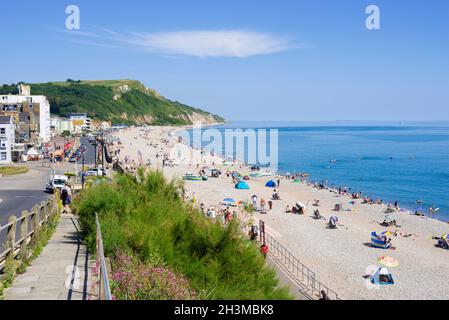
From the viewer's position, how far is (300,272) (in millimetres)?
18406

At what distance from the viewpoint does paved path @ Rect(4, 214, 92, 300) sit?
720 centimetres

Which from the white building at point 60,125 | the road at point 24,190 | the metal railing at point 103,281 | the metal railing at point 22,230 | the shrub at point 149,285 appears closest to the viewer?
the metal railing at point 103,281

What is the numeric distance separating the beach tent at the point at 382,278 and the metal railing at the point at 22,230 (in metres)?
11.2

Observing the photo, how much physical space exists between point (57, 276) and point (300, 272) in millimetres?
11758

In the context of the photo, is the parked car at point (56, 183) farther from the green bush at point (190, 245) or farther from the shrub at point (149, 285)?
the shrub at point (149, 285)

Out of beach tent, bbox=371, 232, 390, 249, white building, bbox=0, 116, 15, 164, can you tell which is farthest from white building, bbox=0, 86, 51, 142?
beach tent, bbox=371, 232, 390, 249

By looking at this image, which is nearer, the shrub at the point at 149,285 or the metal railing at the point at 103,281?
the metal railing at the point at 103,281

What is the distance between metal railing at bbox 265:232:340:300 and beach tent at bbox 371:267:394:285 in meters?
2.25

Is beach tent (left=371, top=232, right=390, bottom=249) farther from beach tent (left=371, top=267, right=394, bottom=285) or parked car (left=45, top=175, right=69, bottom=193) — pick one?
parked car (left=45, top=175, right=69, bottom=193)

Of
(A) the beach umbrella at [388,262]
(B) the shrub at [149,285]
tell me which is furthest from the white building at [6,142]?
(B) the shrub at [149,285]

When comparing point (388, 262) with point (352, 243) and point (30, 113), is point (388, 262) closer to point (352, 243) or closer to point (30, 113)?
point (352, 243)

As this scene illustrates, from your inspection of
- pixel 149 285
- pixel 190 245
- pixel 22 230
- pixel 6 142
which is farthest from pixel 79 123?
pixel 149 285

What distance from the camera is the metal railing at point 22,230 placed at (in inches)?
340
